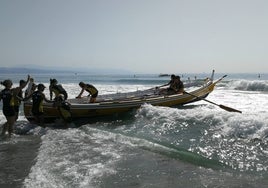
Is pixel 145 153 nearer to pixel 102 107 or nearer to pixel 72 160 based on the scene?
pixel 72 160

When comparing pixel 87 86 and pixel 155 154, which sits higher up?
pixel 87 86

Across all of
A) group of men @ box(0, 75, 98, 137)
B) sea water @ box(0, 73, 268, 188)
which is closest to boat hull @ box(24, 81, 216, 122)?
group of men @ box(0, 75, 98, 137)

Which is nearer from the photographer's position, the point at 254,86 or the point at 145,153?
the point at 145,153

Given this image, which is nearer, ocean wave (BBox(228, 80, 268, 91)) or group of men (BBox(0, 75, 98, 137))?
group of men (BBox(0, 75, 98, 137))

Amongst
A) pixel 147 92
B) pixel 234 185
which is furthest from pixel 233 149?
pixel 147 92

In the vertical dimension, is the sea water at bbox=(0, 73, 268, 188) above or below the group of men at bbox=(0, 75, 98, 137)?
below

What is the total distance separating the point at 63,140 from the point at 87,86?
4.56m

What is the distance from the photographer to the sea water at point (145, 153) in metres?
5.34

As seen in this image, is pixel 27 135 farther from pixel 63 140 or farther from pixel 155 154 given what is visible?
pixel 155 154

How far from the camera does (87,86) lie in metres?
12.9

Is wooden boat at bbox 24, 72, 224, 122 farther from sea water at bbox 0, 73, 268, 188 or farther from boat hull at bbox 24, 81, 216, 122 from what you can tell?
sea water at bbox 0, 73, 268, 188

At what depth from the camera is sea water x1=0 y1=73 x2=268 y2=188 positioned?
5.34m

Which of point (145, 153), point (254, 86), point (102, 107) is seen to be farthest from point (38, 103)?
point (254, 86)

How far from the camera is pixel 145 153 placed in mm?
7176
